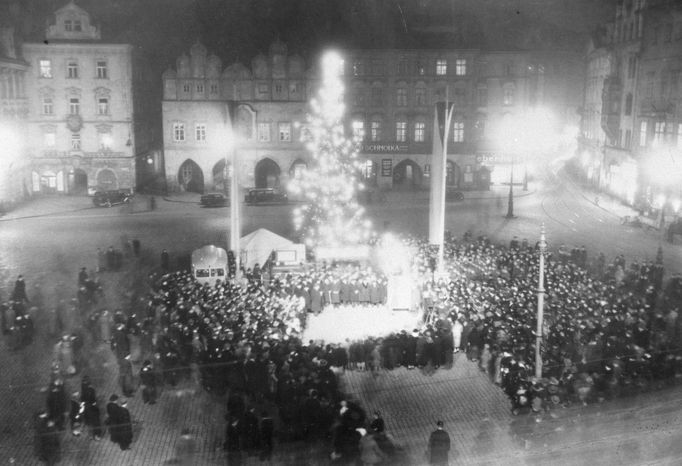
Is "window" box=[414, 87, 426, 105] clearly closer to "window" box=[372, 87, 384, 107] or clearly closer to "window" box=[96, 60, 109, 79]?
"window" box=[372, 87, 384, 107]

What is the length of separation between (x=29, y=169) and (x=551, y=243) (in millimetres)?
40254

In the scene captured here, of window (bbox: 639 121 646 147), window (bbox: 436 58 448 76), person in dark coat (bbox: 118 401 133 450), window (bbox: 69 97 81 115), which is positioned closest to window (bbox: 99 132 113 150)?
window (bbox: 69 97 81 115)

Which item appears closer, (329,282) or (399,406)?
(399,406)

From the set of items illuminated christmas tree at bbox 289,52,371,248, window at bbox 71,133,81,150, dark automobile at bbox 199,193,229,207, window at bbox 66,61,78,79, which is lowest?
dark automobile at bbox 199,193,229,207

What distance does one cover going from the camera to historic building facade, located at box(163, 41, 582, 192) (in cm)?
5644

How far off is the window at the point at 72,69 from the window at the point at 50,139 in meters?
4.75

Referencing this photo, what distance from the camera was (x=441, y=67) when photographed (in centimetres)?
5822

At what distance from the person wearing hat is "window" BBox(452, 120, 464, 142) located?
47.5 m

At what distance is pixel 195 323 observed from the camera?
21016 millimetres

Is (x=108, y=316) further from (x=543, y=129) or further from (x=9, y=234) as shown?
(x=543, y=129)

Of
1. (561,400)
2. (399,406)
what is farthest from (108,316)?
(561,400)

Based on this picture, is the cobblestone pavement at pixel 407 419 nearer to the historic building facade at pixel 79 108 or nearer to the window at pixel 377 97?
the historic building facade at pixel 79 108

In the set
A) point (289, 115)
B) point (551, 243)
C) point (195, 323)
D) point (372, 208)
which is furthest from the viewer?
point (289, 115)

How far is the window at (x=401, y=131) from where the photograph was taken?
59.2m
